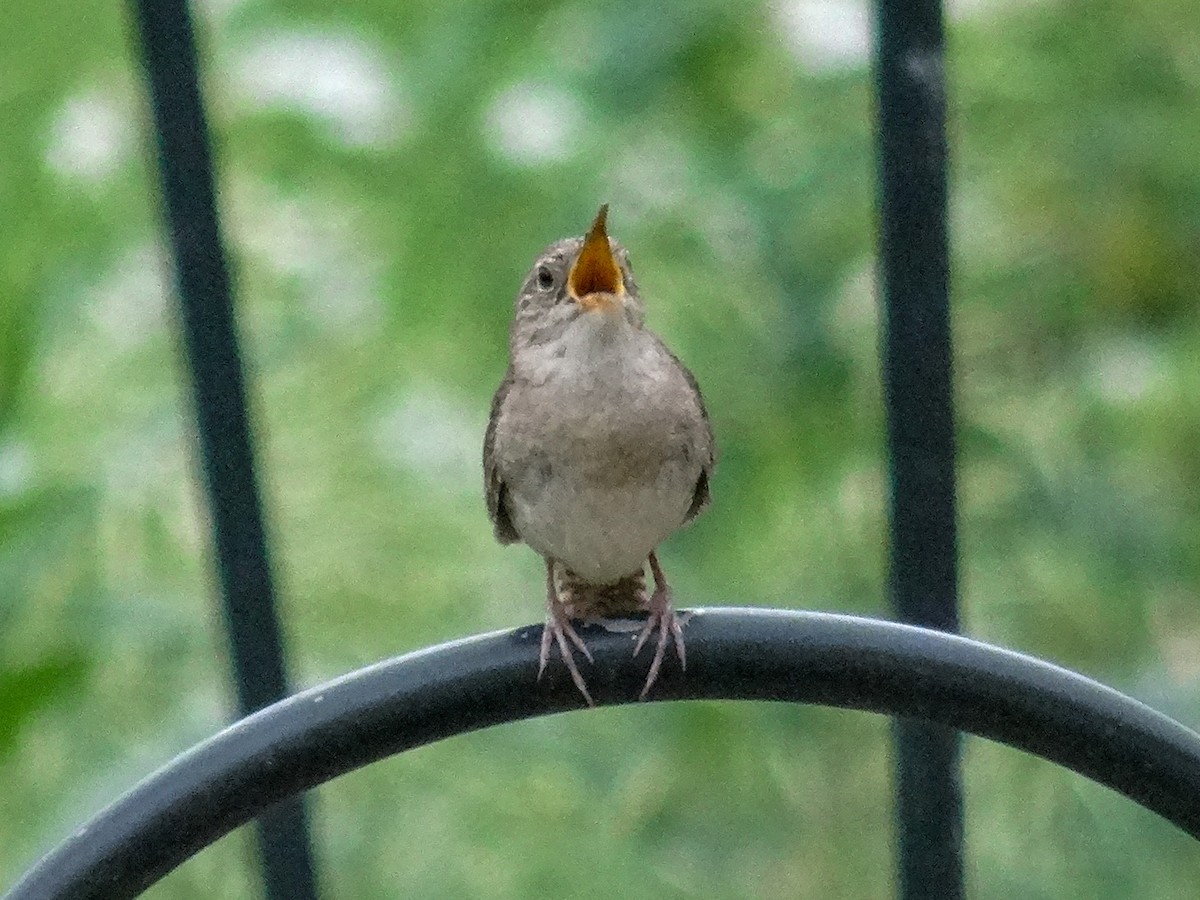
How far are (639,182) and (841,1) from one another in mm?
345

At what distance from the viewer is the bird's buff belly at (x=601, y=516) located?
8.22 ft

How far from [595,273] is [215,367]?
73cm

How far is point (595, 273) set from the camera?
8.32 feet

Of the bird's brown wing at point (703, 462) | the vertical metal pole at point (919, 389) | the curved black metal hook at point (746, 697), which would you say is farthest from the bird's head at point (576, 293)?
the curved black metal hook at point (746, 697)

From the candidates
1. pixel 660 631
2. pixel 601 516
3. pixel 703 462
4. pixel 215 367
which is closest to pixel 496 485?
pixel 601 516

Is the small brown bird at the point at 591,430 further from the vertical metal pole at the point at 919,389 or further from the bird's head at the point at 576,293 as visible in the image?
the vertical metal pole at the point at 919,389

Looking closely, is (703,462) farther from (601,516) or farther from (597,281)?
(597,281)

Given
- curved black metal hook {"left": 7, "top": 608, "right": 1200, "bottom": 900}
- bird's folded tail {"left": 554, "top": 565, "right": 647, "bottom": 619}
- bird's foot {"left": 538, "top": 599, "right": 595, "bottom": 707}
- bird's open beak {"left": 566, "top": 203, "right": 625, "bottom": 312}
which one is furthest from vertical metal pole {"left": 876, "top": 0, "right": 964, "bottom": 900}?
bird's folded tail {"left": 554, "top": 565, "right": 647, "bottom": 619}

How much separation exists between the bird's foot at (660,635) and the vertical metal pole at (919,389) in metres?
0.23

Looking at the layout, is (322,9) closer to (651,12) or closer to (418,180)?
(418,180)

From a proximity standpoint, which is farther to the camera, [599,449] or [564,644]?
[599,449]

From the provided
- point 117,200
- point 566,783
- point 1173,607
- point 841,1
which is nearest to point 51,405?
point 117,200

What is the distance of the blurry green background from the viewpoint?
7.49 feet

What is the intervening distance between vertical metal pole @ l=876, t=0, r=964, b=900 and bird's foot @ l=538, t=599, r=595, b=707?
12.8 inches
